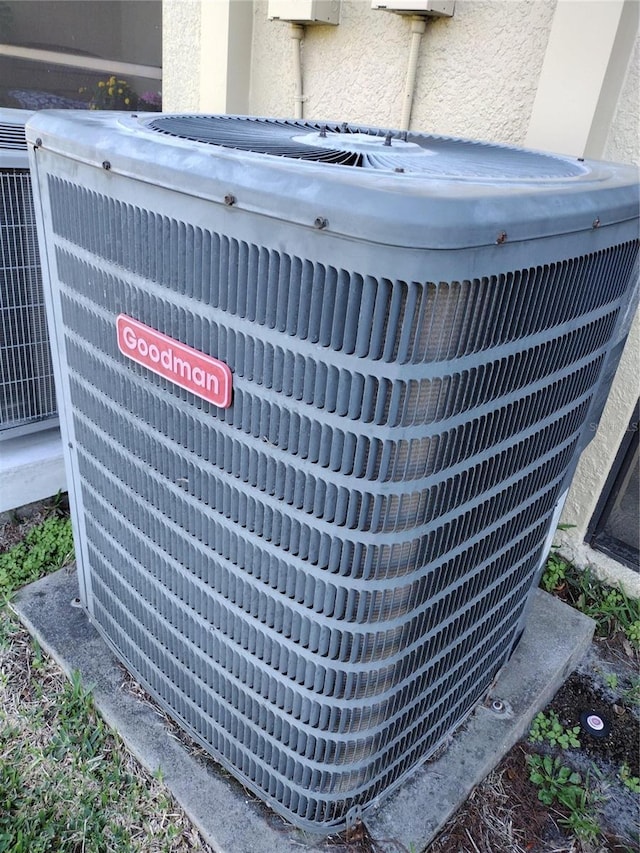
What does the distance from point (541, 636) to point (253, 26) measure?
3.00 m

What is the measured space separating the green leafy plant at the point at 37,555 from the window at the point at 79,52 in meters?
2.45

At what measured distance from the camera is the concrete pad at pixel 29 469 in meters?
2.53

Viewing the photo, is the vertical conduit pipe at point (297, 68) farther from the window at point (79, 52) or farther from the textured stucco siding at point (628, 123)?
the textured stucco siding at point (628, 123)

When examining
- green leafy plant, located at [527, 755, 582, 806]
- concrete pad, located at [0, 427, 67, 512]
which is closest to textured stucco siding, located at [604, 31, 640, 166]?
green leafy plant, located at [527, 755, 582, 806]

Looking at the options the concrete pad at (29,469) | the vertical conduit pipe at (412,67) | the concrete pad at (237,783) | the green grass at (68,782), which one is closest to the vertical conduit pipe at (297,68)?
the vertical conduit pipe at (412,67)

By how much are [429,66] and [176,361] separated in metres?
1.90

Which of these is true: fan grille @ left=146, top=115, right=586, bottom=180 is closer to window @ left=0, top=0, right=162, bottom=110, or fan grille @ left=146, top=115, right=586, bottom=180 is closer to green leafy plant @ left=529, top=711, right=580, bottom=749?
green leafy plant @ left=529, top=711, right=580, bottom=749

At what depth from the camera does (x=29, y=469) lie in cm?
256

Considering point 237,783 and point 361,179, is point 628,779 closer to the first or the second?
point 237,783

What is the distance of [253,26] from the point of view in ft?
9.89

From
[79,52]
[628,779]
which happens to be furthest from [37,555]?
[79,52]

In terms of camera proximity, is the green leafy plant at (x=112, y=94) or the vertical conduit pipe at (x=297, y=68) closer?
the vertical conduit pipe at (x=297, y=68)

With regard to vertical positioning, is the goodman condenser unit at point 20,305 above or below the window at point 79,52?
below

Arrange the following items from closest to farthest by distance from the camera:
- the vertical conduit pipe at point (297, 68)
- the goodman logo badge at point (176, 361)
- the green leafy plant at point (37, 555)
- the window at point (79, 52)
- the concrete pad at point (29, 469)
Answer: the goodman logo badge at point (176, 361)
the green leafy plant at point (37, 555)
the concrete pad at point (29, 469)
the vertical conduit pipe at point (297, 68)
the window at point (79, 52)
